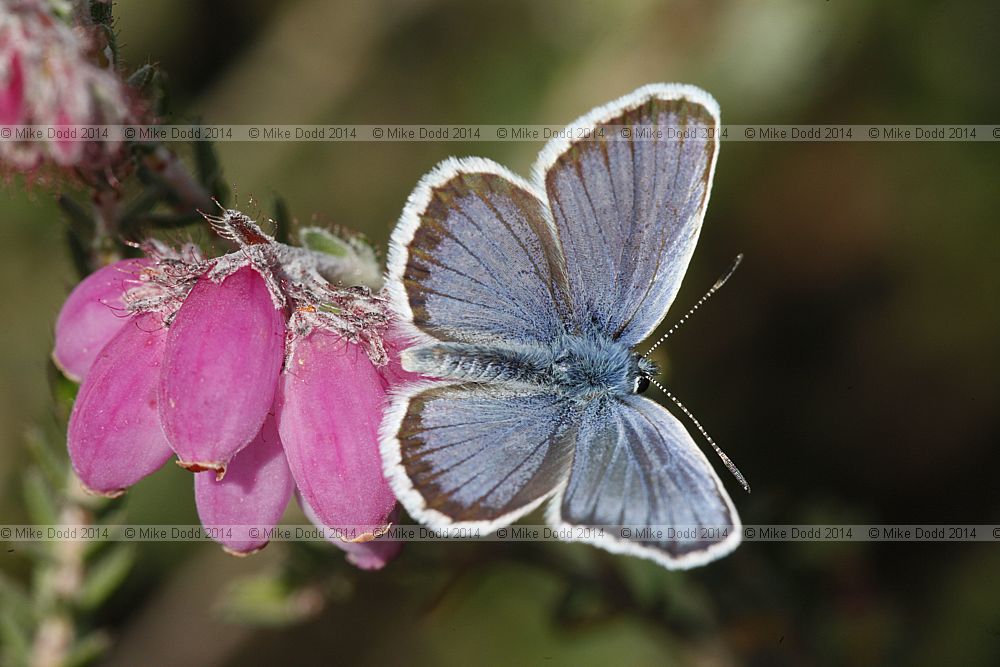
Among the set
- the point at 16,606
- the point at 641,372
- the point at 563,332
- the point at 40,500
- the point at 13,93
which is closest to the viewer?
the point at 13,93

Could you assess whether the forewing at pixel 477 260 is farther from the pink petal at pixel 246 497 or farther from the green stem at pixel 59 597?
the green stem at pixel 59 597

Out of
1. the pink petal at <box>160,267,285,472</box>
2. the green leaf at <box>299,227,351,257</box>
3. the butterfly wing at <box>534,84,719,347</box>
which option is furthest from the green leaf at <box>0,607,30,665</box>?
the butterfly wing at <box>534,84,719,347</box>

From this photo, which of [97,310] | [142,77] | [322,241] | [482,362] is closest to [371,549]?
[482,362]

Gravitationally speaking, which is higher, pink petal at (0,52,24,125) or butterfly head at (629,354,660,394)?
pink petal at (0,52,24,125)

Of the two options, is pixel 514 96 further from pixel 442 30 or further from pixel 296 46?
pixel 296 46

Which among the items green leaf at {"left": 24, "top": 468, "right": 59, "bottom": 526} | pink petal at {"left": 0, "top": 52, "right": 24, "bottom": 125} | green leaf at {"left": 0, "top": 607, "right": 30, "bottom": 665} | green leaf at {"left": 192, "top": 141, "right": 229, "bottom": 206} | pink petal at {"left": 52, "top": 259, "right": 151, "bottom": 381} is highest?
pink petal at {"left": 0, "top": 52, "right": 24, "bottom": 125}

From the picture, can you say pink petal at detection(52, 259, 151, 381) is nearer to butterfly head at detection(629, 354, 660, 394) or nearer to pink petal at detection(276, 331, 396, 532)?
pink petal at detection(276, 331, 396, 532)

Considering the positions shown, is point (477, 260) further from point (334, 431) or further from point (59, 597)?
point (59, 597)

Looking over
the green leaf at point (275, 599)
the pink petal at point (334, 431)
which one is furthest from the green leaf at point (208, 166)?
the green leaf at point (275, 599)
